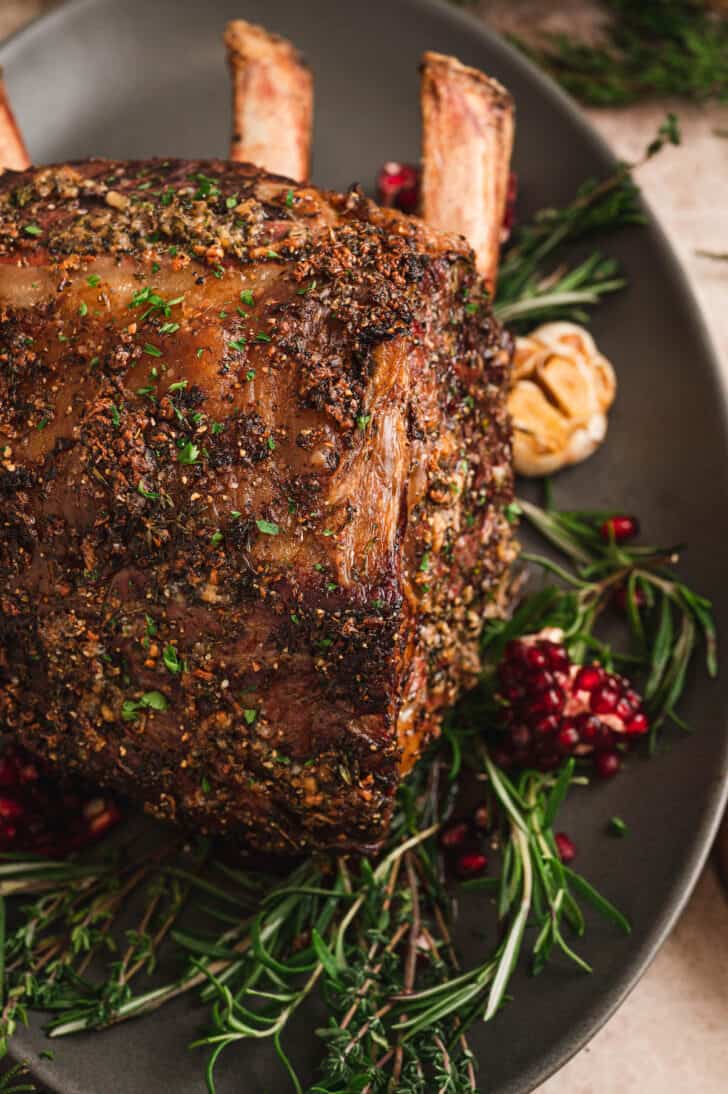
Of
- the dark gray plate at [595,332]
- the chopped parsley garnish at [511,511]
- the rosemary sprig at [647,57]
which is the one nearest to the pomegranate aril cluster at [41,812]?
the dark gray plate at [595,332]

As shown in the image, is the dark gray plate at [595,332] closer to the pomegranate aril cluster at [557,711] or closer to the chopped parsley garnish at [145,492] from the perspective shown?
the pomegranate aril cluster at [557,711]

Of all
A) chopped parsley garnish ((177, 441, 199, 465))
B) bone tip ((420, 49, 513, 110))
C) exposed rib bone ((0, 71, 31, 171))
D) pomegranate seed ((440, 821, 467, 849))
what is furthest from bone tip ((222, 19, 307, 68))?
pomegranate seed ((440, 821, 467, 849))

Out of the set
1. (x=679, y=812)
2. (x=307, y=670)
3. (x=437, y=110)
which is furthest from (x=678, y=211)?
(x=307, y=670)

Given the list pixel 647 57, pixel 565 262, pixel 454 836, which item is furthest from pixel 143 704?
pixel 647 57

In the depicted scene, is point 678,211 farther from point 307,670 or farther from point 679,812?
point 307,670

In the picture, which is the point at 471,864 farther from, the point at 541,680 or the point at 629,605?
the point at 629,605

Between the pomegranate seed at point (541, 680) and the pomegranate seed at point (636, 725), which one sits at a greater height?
the pomegranate seed at point (541, 680)
